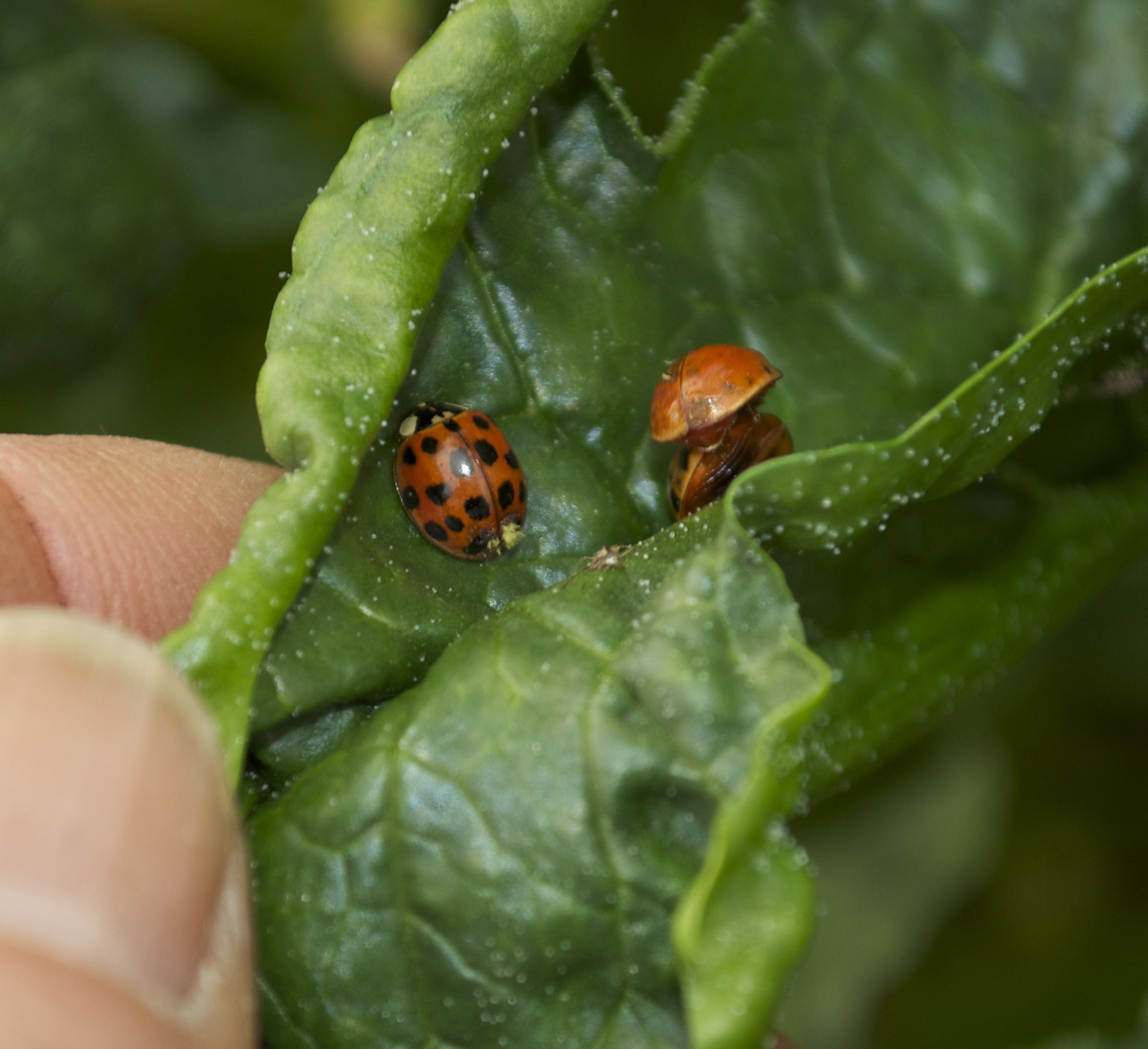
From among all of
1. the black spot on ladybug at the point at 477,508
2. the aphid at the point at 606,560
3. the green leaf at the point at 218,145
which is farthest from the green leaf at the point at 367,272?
the green leaf at the point at 218,145

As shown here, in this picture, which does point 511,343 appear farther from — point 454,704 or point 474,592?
point 454,704

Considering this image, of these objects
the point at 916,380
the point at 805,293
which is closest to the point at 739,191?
the point at 805,293

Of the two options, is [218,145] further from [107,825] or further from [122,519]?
[107,825]

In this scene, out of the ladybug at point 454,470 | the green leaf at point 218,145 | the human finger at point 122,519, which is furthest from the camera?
the green leaf at point 218,145

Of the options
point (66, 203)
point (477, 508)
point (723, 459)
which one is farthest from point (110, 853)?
point (66, 203)

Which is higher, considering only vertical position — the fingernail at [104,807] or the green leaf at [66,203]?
the green leaf at [66,203]

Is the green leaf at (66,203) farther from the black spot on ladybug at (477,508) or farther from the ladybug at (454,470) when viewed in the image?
the black spot on ladybug at (477,508)
